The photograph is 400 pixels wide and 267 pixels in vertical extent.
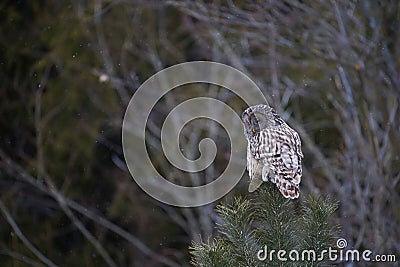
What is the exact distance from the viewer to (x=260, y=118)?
4.02ft

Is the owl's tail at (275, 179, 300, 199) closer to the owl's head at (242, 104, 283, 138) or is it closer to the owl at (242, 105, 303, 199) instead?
the owl at (242, 105, 303, 199)

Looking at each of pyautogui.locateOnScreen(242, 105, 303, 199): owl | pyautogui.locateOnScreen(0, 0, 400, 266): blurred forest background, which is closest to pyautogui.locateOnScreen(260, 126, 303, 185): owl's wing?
pyautogui.locateOnScreen(242, 105, 303, 199): owl

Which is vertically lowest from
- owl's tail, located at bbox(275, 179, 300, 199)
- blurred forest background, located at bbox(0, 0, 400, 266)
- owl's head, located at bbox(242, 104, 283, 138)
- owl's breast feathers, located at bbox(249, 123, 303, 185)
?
blurred forest background, located at bbox(0, 0, 400, 266)

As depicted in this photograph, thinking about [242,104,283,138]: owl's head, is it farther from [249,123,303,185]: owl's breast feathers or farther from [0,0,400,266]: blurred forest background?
[0,0,400,266]: blurred forest background

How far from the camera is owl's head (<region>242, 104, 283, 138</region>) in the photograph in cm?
122

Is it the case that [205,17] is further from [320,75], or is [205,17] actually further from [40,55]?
[40,55]

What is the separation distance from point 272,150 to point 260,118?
0.21 feet

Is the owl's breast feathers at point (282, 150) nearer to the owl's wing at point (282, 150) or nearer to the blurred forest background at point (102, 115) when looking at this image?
the owl's wing at point (282, 150)

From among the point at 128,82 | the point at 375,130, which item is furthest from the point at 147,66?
the point at 375,130

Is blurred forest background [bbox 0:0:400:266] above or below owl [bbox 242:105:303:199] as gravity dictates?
below

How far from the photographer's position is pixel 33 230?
134 inches

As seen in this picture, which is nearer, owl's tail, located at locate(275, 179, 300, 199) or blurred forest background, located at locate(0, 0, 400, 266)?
owl's tail, located at locate(275, 179, 300, 199)

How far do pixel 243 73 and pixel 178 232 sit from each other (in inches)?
48.3

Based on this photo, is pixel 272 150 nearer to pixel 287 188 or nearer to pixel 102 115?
pixel 287 188
